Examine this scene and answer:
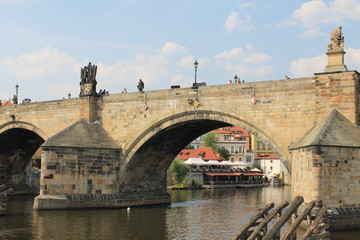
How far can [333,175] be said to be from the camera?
20.2 meters

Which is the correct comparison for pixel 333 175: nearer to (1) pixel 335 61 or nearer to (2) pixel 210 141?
(1) pixel 335 61

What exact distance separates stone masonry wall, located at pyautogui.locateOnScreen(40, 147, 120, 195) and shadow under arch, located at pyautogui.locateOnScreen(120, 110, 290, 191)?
1.31 meters

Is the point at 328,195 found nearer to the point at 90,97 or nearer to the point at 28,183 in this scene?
the point at 90,97

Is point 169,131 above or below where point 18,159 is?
above

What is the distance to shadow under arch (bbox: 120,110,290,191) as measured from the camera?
90.7ft

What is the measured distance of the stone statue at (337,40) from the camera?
2322 cm

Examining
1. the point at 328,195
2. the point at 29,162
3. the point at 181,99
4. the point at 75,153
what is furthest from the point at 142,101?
the point at 29,162

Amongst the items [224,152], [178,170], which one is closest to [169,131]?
[178,170]

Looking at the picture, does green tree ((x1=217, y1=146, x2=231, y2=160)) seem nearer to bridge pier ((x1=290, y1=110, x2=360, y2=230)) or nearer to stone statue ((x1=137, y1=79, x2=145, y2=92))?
stone statue ((x1=137, y1=79, x2=145, y2=92))

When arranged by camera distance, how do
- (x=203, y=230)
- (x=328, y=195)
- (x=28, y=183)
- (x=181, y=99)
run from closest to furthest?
(x=328, y=195)
(x=203, y=230)
(x=181, y=99)
(x=28, y=183)

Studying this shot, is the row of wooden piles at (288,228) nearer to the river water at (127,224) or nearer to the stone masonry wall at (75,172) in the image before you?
the river water at (127,224)

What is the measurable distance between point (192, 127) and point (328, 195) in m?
12.3

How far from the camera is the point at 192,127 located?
30859 mm

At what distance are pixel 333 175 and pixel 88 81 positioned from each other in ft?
59.9
